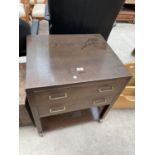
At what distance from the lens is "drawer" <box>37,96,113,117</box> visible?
93 centimetres

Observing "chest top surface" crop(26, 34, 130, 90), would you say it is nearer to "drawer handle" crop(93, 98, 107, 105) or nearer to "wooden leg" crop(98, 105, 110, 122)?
"drawer handle" crop(93, 98, 107, 105)

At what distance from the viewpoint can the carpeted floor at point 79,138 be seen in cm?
122

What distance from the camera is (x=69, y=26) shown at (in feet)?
4.58

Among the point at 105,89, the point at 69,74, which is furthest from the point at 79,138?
the point at 69,74

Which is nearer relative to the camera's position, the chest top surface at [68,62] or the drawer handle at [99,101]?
the chest top surface at [68,62]

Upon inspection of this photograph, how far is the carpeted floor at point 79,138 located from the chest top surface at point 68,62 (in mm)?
667

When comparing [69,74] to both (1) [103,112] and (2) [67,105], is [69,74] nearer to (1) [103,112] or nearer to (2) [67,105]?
(2) [67,105]

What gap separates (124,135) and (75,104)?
2.25 feet

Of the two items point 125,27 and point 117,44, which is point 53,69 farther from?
point 125,27

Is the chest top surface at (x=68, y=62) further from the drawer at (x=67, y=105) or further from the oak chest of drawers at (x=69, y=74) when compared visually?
the drawer at (x=67, y=105)

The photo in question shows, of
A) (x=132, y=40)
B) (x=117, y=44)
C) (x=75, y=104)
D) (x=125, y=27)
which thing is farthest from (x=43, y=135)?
(x=125, y=27)

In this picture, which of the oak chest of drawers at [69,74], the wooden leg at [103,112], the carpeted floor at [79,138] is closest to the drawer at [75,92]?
the oak chest of drawers at [69,74]

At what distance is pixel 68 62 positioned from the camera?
919mm

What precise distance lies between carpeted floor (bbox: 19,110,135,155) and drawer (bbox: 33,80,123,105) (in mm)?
522
